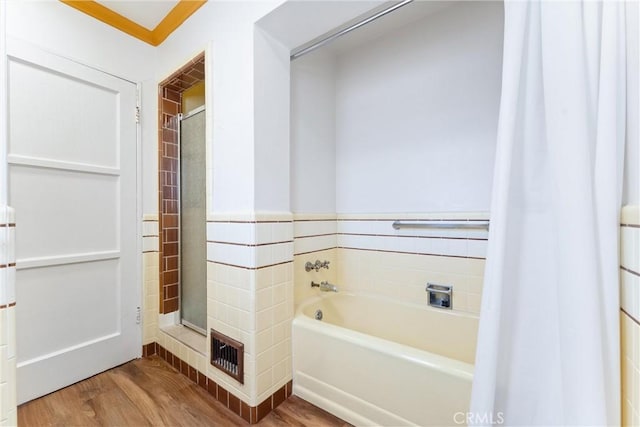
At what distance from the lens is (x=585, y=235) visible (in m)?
0.59

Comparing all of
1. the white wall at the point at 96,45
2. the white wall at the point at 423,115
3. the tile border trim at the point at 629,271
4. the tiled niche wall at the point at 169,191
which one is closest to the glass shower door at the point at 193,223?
the tiled niche wall at the point at 169,191

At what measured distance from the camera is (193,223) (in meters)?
1.91

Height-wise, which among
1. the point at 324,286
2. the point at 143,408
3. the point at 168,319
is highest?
the point at 324,286

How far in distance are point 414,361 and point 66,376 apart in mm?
1893

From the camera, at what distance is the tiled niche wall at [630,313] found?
531 mm

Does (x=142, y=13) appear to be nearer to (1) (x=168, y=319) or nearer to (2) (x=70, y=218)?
(2) (x=70, y=218)

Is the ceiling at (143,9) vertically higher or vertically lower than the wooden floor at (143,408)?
higher

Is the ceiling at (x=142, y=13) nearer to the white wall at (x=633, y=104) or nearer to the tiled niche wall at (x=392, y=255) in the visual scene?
the tiled niche wall at (x=392, y=255)

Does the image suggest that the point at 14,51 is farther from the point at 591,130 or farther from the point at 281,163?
the point at 591,130

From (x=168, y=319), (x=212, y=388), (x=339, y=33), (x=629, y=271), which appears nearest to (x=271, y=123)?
(x=339, y=33)

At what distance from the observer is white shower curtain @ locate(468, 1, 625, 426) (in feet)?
1.88

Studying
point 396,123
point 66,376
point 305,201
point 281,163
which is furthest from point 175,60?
point 66,376

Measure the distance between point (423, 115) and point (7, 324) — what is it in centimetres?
207

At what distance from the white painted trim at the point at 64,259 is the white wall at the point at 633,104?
2.31 m
